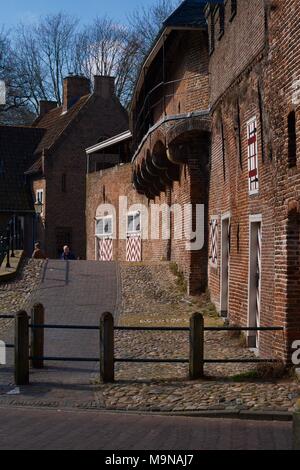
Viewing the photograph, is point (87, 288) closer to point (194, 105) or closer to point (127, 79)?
point (194, 105)

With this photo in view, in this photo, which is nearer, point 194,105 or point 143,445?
point 143,445

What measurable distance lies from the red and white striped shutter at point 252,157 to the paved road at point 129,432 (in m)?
6.28

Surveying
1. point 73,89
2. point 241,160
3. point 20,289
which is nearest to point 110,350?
point 241,160

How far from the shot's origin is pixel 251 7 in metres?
16.0

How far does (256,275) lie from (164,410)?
5.44 metres

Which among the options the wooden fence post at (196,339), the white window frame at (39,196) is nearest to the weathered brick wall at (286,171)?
the wooden fence post at (196,339)

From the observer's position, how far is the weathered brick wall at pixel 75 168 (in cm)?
4741

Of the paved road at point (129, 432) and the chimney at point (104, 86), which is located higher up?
the chimney at point (104, 86)

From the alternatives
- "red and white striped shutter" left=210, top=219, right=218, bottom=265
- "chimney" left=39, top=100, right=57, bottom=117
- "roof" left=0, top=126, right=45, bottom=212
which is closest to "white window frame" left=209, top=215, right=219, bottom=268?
"red and white striped shutter" left=210, top=219, right=218, bottom=265

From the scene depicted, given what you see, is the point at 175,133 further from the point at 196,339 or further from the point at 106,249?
the point at 106,249

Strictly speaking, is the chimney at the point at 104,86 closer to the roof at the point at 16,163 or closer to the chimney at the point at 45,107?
the roof at the point at 16,163

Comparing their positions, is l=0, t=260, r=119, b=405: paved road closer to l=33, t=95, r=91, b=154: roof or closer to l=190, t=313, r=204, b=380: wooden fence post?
l=190, t=313, r=204, b=380: wooden fence post

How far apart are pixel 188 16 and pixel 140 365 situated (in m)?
11.4
